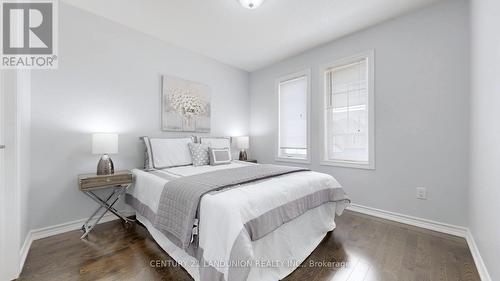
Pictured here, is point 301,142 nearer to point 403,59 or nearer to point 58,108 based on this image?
point 403,59

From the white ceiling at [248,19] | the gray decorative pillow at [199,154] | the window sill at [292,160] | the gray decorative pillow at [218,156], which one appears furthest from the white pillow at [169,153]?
the window sill at [292,160]

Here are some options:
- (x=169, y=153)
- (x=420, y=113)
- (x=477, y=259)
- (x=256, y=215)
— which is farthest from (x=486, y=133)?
(x=169, y=153)

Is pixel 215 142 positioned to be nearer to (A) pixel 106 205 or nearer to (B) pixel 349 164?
(A) pixel 106 205

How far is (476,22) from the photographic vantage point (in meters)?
1.79

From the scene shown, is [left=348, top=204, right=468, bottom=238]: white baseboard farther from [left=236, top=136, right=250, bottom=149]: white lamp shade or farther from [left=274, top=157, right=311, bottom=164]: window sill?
[left=236, top=136, right=250, bottom=149]: white lamp shade

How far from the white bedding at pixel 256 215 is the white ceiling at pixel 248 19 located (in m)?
2.00

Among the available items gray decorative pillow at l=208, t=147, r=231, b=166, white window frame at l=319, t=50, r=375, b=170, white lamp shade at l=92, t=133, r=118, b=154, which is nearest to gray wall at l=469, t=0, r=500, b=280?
white window frame at l=319, t=50, r=375, b=170

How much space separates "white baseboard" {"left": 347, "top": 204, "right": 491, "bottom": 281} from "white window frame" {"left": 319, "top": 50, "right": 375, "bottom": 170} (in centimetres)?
61

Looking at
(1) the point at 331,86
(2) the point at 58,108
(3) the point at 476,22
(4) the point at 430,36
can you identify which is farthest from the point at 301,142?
(2) the point at 58,108

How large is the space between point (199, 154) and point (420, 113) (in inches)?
116

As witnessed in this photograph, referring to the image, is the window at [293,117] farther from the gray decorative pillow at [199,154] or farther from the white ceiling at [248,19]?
the gray decorative pillow at [199,154]

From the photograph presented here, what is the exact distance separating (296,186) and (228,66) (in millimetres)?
3216

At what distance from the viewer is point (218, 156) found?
9.98ft

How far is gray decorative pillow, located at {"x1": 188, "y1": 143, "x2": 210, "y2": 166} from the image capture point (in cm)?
293
